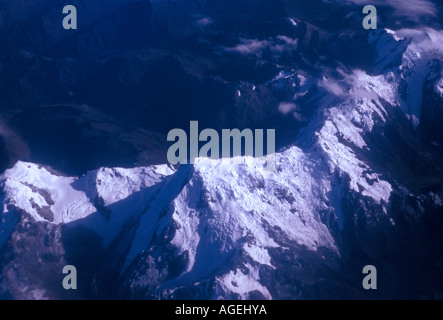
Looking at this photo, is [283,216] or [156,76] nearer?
[283,216]

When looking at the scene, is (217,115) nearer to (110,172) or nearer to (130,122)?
(130,122)

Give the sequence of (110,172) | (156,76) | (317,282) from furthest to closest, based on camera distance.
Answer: (156,76)
(110,172)
(317,282)

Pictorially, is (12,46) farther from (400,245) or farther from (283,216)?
(400,245)

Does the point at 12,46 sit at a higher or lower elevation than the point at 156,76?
higher
